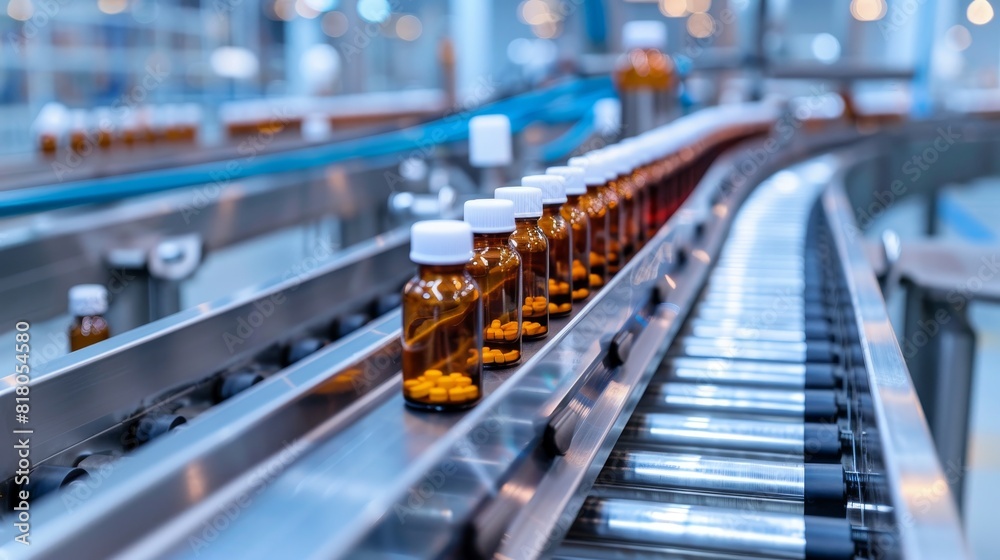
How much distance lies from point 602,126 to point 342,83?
7.39 meters

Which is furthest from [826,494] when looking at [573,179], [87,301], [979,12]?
[979,12]

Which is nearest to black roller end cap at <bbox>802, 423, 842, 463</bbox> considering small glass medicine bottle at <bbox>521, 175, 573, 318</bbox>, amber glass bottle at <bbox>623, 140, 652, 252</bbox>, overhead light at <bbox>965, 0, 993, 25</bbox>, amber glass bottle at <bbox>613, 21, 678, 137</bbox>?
small glass medicine bottle at <bbox>521, 175, 573, 318</bbox>

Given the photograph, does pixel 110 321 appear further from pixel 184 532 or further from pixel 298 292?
pixel 184 532

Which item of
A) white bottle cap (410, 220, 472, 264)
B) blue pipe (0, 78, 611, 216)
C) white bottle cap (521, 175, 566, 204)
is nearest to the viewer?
white bottle cap (410, 220, 472, 264)

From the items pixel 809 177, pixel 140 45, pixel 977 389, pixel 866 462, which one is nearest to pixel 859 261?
pixel 866 462

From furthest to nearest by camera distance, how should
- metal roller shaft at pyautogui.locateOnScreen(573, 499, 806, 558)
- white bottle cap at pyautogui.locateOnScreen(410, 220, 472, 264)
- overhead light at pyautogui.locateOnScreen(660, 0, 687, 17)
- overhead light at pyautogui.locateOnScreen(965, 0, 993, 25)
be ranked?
overhead light at pyautogui.locateOnScreen(660, 0, 687, 17), overhead light at pyautogui.locateOnScreen(965, 0, 993, 25), metal roller shaft at pyautogui.locateOnScreen(573, 499, 806, 558), white bottle cap at pyautogui.locateOnScreen(410, 220, 472, 264)

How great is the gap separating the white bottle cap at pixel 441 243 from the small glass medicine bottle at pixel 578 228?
44 centimetres

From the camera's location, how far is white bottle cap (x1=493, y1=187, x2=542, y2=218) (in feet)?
3.21

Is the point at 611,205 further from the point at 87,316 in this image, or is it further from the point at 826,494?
the point at 87,316

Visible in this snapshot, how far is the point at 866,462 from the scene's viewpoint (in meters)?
0.87

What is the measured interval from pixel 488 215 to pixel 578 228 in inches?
14.6

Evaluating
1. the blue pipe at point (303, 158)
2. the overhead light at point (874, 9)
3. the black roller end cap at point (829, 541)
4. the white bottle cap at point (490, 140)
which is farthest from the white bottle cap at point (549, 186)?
the overhead light at point (874, 9)

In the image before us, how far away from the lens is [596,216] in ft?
4.29

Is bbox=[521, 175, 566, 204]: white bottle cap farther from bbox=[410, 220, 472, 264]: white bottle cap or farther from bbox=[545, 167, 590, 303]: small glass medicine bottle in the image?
bbox=[410, 220, 472, 264]: white bottle cap
